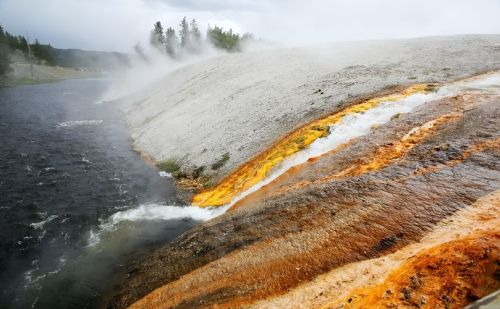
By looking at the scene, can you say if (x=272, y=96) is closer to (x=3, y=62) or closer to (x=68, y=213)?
(x=68, y=213)

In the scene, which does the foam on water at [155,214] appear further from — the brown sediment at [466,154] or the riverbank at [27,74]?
the riverbank at [27,74]

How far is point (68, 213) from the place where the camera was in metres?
16.4

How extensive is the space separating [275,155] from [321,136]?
8.00 feet

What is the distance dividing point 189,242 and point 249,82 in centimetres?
2462

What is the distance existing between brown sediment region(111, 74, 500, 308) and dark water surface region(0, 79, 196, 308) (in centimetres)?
187

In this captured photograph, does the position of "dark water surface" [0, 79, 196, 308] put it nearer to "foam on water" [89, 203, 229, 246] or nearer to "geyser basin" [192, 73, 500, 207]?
"foam on water" [89, 203, 229, 246]

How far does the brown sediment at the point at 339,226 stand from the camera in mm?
8062

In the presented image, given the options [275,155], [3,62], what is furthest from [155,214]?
[3,62]

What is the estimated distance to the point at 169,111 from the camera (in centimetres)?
3538

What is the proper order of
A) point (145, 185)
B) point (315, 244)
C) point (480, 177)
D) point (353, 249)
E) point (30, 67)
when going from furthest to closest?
point (30, 67)
point (145, 185)
point (480, 177)
point (315, 244)
point (353, 249)

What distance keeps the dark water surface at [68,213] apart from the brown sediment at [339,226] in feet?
6.12

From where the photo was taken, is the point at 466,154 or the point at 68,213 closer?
the point at 466,154

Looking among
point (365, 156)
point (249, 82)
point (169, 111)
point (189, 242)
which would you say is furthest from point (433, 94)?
point (169, 111)

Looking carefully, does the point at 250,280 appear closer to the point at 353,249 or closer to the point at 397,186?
the point at 353,249
